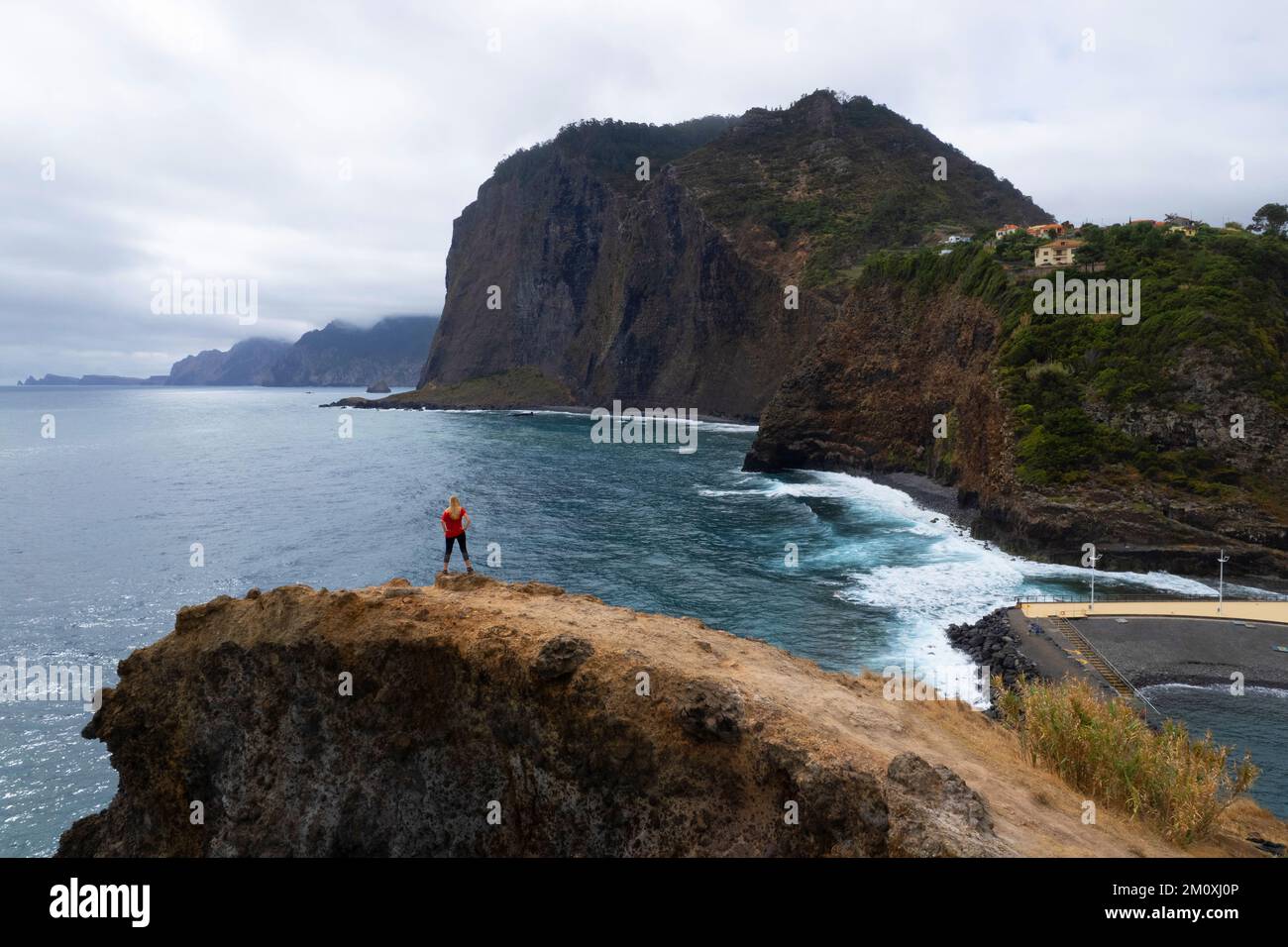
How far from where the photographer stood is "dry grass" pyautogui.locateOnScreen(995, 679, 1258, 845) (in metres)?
11.0

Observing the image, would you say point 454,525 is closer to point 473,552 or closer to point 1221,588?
point 473,552

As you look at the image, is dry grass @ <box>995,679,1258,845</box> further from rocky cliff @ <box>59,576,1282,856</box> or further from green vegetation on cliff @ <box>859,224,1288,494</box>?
green vegetation on cliff @ <box>859,224,1288,494</box>

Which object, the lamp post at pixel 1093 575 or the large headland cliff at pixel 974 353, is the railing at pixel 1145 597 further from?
the large headland cliff at pixel 974 353

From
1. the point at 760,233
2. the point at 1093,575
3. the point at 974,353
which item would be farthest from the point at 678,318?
the point at 1093,575

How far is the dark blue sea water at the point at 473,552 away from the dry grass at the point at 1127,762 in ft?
45.5

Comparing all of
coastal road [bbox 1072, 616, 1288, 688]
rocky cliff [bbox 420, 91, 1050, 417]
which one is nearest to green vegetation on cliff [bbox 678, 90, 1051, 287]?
rocky cliff [bbox 420, 91, 1050, 417]

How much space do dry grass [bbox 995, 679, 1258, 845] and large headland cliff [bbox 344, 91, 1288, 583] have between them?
32799 millimetres

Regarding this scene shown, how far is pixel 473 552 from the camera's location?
1757 inches

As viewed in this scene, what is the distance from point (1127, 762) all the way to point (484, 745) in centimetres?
1048

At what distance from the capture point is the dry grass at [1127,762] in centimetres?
1099

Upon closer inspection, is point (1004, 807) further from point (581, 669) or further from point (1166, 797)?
point (581, 669)

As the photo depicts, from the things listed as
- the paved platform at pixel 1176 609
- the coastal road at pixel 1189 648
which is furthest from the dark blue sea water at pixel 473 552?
the coastal road at pixel 1189 648

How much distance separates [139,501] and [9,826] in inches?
2096
